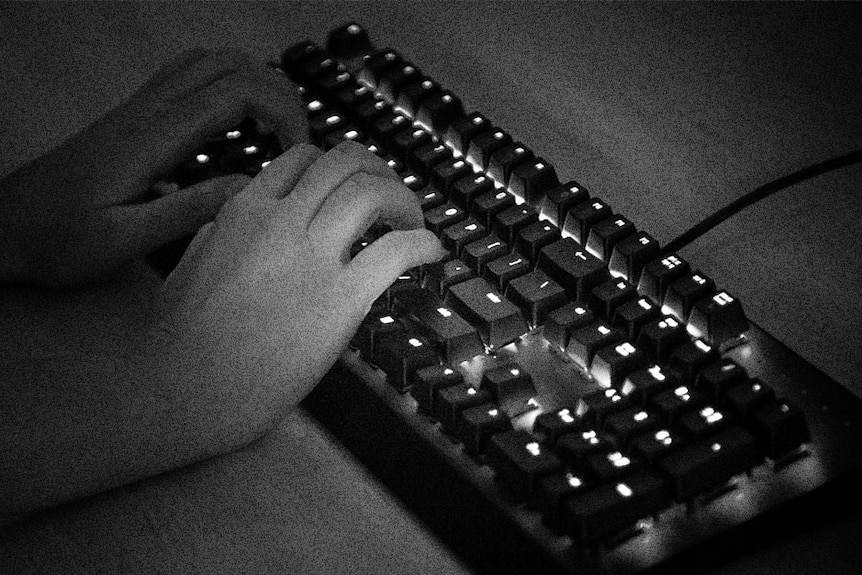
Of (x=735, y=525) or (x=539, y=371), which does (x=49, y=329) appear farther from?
(x=735, y=525)

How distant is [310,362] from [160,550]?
0.14 metres

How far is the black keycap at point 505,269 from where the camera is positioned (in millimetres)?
798

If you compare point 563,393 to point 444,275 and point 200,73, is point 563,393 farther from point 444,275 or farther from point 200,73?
point 200,73

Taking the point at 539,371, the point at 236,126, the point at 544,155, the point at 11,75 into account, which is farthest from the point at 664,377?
the point at 11,75

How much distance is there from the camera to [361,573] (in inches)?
27.0

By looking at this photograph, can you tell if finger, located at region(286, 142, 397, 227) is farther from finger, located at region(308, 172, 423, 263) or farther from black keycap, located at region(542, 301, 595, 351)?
black keycap, located at region(542, 301, 595, 351)

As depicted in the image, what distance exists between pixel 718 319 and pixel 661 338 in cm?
4

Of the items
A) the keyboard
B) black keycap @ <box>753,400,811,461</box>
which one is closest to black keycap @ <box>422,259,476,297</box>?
the keyboard

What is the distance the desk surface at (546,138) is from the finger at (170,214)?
0.20ft

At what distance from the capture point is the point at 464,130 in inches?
36.4

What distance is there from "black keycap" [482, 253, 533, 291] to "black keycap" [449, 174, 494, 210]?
7cm

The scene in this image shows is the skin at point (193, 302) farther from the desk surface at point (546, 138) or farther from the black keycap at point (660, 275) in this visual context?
the black keycap at point (660, 275)

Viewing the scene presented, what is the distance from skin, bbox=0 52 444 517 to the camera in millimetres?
723

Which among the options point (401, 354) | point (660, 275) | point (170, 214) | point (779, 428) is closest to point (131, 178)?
point (170, 214)
